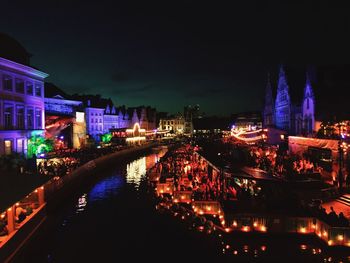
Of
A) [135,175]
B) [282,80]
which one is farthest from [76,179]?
[282,80]

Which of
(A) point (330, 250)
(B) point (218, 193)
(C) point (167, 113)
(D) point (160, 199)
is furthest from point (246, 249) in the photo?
(C) point (167, 113)

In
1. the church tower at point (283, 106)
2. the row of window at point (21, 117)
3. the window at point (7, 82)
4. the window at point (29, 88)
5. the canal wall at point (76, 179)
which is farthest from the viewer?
the church tower at point (283, 106)

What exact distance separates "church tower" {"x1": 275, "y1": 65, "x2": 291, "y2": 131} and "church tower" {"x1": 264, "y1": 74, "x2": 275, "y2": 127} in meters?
3.76

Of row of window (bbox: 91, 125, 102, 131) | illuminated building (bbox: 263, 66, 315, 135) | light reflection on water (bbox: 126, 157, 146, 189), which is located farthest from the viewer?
row of window (bbox: 91, 125, 102, 131)

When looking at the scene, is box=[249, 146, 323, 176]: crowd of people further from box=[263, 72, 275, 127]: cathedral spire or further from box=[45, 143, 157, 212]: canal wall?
box=[263, 72, 275, 127]: cathedral spire

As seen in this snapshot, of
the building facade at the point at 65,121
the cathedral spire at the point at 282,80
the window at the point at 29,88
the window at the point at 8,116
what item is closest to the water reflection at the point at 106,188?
the window at the point at 8,116

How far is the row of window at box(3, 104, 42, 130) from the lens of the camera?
112 ft

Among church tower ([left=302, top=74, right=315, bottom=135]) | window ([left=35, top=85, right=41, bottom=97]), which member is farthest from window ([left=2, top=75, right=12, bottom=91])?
church tower ([left=302, top=74, right=315, bottom=135])

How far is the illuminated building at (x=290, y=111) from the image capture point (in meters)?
38.9

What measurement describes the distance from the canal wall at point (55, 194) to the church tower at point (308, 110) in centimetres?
2838

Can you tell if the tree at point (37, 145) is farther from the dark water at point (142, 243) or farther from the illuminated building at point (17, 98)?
the dark water at point (142, 243)

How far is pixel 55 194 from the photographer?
25.9 m

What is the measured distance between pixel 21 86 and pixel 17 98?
1.93 metres

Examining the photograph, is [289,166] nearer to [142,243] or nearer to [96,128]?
[142,243]
